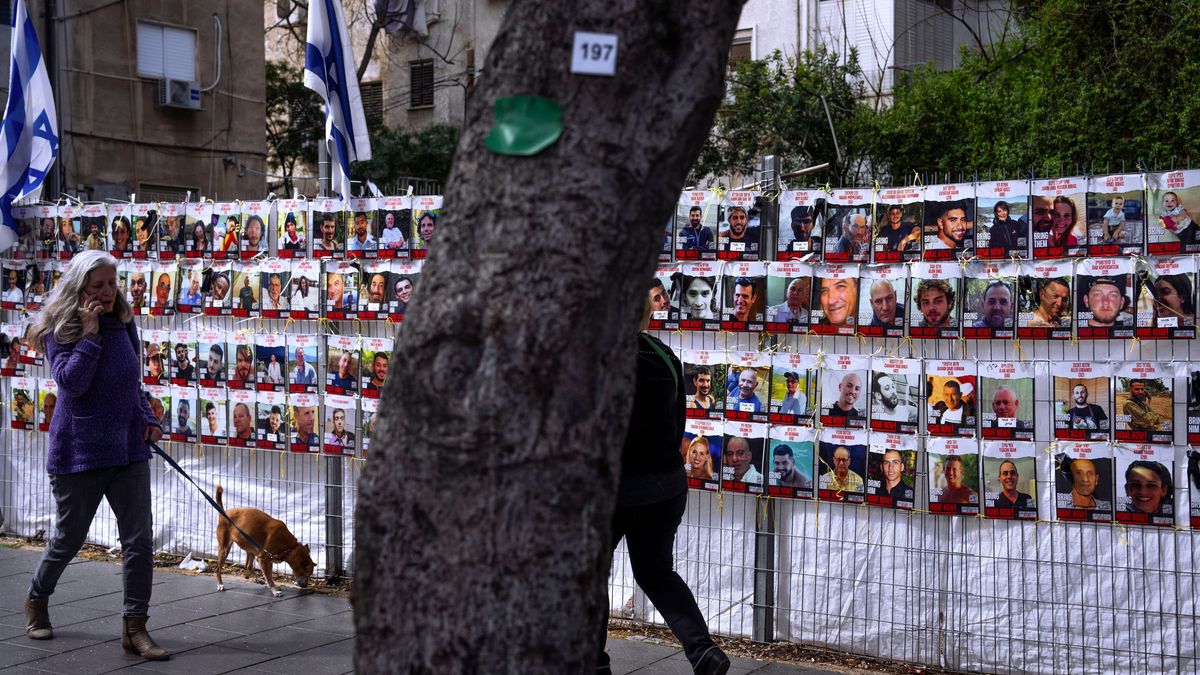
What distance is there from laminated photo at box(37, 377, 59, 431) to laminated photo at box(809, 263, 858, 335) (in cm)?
556

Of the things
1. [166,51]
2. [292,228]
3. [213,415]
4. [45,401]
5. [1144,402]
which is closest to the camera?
[1144,402]

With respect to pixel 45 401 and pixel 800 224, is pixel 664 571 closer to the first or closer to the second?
pixel 800 224

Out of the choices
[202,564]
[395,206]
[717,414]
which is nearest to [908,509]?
[717,414]

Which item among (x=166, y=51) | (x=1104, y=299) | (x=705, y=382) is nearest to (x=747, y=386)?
(x=705, y=382)

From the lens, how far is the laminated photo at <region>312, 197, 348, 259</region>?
7.74 m

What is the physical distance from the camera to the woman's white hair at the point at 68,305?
245 inches

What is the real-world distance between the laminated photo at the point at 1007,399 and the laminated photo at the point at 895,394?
0.32 meters

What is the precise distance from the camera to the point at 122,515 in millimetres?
6359

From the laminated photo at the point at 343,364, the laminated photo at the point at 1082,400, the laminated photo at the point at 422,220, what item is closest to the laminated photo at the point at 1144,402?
→ the laminated photo at the point at 1082,400

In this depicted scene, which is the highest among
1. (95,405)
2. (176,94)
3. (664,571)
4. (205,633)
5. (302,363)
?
(176,94)

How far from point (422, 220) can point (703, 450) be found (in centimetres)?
225

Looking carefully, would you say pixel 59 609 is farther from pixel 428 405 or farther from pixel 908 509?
pixel 428 405

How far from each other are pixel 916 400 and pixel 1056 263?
0.92m

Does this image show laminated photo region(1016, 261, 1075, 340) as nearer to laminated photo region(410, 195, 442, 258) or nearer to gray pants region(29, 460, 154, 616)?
laminated photo region(410, 195, 442, 258)
